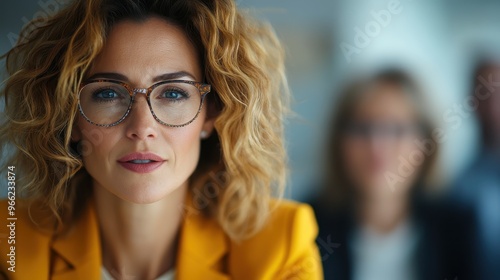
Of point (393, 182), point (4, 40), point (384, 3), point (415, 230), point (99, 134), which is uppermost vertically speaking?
point (384, 3)

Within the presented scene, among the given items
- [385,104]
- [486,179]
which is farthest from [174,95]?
[486,179]

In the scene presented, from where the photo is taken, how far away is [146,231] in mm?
1240

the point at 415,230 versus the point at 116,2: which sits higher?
the point at 116,2

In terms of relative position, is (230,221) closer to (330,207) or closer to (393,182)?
(330,207)

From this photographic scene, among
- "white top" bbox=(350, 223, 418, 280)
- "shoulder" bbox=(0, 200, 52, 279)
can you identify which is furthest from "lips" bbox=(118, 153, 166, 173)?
"white top" bbox=(350, 223, 418, 280)

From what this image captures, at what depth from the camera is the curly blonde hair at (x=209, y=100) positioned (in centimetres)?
110

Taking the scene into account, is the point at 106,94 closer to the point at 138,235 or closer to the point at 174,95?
the point at 174,95

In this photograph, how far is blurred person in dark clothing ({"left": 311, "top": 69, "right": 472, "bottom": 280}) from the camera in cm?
145

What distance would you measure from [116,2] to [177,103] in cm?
23

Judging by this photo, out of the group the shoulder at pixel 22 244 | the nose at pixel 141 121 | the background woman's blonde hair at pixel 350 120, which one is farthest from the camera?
the background woman's blonde hair at pixel 350 120

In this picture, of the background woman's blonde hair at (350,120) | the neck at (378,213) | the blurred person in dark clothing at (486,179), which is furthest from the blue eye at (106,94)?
the blurred person in dark clothing at (486,179)

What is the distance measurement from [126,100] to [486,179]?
978 millimetres

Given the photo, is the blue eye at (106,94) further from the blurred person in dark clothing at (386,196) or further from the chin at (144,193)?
the blurred person in dark clothing at (386,196)

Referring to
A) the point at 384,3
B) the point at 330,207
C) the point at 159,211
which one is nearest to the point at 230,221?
the point at 159,211
